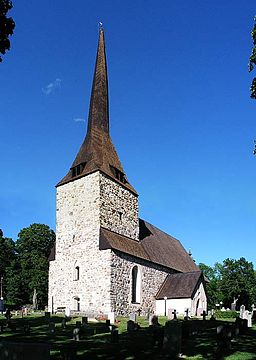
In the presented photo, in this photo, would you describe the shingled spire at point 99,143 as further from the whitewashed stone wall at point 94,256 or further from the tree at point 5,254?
the tree at point 5,254

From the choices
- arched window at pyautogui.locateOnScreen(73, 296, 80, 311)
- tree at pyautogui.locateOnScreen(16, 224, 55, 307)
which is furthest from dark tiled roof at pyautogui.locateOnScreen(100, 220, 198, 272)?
tree at pyautogui.locateOnScreen(16, 224, 55, 307)

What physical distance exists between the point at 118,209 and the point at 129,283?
563cm

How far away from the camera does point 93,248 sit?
2917 cm

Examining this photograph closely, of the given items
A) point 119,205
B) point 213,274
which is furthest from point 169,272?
point 213,274

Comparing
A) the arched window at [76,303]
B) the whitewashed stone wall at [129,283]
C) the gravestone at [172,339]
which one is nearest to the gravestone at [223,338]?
the gravestone at [172,339]

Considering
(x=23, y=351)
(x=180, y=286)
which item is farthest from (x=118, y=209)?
(x=23, y=351)

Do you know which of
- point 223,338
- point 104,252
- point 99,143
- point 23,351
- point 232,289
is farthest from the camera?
point 232,289

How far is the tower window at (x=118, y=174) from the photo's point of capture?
109ft

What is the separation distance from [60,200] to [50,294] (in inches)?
281

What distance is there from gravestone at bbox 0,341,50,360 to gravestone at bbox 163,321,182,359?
6.72 meters

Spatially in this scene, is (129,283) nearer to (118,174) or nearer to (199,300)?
(199,300)

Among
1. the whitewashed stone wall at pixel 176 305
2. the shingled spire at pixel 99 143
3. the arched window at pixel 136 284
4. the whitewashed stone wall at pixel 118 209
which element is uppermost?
the shingled spire at pixel 99 143

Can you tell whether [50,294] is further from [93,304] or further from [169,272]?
[169,272]

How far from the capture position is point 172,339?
11773mm
